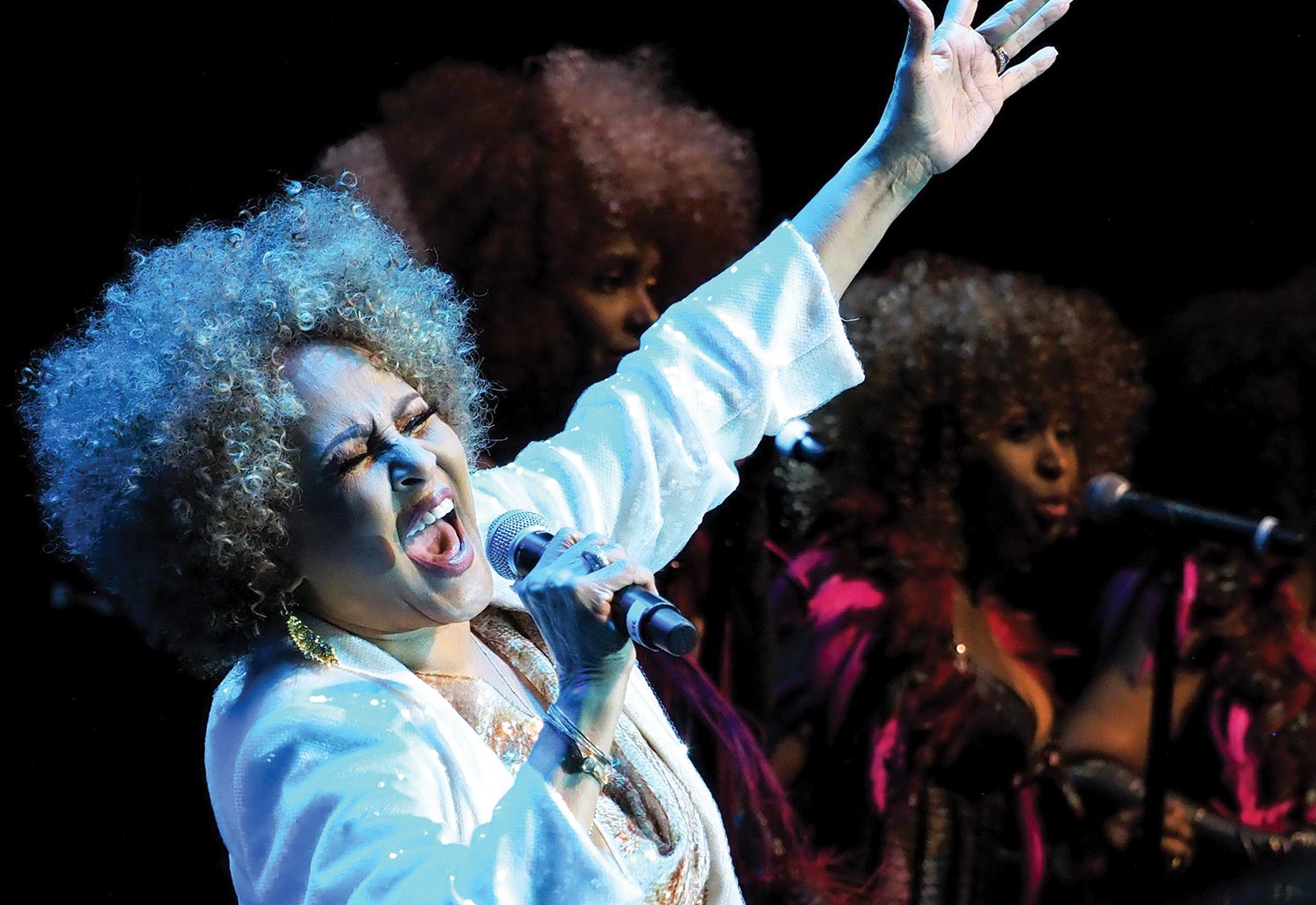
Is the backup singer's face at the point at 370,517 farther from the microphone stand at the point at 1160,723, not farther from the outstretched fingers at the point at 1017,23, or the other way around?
the microphone stand at the point at 1160,723

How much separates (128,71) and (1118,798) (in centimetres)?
282

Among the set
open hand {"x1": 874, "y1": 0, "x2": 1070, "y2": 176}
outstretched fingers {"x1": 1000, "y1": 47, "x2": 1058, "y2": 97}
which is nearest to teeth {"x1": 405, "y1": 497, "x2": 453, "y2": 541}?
open hand {"x1": 874, "y1": 0, "x2": 1070, "y2": 176}

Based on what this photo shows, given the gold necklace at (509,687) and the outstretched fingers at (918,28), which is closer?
the gold necklace at (509,687)

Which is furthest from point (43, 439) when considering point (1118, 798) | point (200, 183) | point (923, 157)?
point (1118, 798)

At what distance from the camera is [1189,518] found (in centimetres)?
267

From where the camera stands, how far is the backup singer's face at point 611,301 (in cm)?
347

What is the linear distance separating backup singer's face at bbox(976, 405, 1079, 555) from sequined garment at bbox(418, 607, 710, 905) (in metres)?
2.22

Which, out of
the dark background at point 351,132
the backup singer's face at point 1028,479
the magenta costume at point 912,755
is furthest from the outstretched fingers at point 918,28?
the backup singer's face at point 1028,479

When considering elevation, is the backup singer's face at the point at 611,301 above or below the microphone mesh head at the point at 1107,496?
above

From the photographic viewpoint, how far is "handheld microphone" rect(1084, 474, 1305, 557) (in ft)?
8.30

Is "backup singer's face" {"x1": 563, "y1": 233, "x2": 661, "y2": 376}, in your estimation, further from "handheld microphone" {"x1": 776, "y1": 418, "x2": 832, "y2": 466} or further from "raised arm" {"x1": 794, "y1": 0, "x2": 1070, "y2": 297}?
"raised arm" {"x1": 794, "y1": 0, "x2": 1070, "y2": 297}

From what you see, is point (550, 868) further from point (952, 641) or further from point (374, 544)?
point (952, 641)

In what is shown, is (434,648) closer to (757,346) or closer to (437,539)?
(437,539)

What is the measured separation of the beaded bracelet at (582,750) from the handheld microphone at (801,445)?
1646 mm
